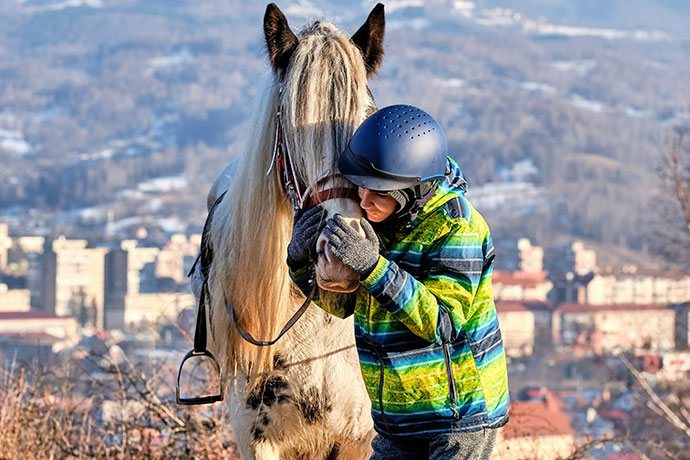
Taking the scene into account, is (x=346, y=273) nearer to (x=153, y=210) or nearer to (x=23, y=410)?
(x=23, y=410)

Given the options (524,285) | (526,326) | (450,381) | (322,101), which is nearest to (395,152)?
(322,101)

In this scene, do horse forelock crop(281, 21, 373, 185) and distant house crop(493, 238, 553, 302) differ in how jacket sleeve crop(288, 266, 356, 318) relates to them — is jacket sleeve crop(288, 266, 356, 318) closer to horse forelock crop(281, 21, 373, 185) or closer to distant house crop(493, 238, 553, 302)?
horse forelock crop(281, 21, 373, 185)

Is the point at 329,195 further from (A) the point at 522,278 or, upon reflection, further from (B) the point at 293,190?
(A) the point at 522,278

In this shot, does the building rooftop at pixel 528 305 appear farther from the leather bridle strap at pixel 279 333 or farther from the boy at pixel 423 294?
the boy at pixel 423 294

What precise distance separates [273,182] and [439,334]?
889mm

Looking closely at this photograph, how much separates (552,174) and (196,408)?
592 ft

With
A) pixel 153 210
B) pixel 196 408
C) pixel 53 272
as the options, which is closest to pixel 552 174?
pixel 153 210

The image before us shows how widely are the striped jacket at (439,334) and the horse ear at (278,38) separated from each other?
0.75 m

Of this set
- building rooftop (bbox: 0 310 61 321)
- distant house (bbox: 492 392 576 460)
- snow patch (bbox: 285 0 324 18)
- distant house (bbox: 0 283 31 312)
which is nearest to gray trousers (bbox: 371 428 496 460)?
snow patch (bbox: 285 0 324 18)

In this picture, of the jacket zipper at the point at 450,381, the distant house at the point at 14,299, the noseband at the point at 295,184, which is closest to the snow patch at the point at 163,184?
the distant house at the point at 14,299

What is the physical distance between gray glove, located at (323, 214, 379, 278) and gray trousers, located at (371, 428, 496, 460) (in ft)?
1.58

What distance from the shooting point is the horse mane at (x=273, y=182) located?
3330 mm

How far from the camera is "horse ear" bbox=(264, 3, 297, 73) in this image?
3.63 m

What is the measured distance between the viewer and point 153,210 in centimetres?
16525
